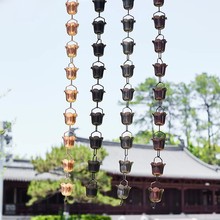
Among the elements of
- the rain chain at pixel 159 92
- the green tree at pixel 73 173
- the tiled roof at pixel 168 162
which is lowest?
the rain chain at pixel 159 92

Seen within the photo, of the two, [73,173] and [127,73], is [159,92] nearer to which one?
[127,73]

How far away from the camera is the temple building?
2422 centimetres

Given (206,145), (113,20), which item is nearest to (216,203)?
(206,145)

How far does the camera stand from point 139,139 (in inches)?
1710

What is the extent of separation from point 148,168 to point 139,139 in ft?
46.4

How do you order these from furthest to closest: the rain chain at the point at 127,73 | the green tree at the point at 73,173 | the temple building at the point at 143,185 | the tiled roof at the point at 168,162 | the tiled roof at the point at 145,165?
the tiled roof at the point at 168,162 < the tiled roof at the point at 145,165 < the temple building at the point at 143,185 < the green tree at the point at 73,173 < the rain chain at the point at 127,73

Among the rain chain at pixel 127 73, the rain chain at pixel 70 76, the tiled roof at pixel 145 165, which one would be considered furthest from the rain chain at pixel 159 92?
the tiled roof at pixel 145 165

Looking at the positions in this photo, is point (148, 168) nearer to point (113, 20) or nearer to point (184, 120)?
point (184, 120)

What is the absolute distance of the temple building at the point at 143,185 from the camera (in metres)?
24.2

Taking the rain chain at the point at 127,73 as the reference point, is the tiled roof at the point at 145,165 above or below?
above

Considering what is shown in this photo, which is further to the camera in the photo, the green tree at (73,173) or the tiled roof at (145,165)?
the tiled roof at (145,165)

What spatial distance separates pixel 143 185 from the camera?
27750 millimetres

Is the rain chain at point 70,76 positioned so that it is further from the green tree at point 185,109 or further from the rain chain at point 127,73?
the green tree at point 185,109

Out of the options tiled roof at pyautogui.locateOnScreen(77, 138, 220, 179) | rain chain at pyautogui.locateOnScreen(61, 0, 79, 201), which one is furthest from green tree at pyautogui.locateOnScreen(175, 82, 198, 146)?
rain chain at pyautogui.locateOnScreen(61, 0, 79, 201)
